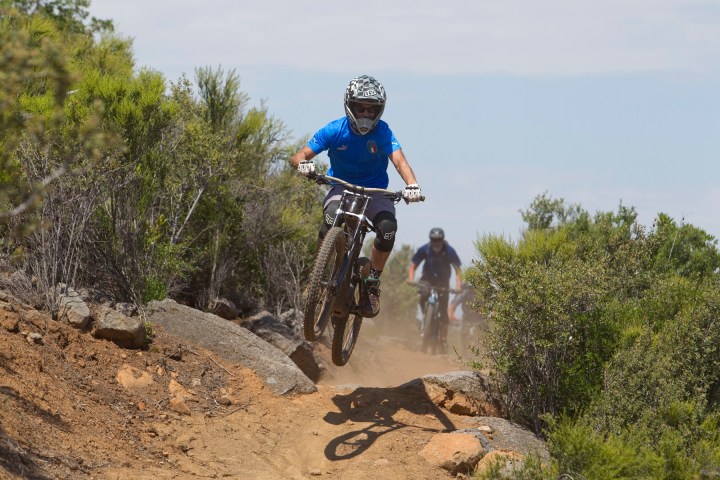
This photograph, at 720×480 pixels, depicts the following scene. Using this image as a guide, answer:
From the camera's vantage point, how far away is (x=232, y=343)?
367 inches

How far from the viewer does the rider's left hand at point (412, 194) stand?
8.14m

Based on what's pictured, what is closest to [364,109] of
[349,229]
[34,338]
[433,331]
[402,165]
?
[402,165]

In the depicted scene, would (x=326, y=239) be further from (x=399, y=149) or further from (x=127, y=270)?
(x=127, y=270)

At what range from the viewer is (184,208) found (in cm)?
1150

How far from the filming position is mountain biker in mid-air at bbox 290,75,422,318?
836 centimetres

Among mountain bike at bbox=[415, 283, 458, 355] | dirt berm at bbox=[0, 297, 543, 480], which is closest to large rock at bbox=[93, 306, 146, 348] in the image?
dirt berm at bbox=[0, 297, 543, 480]

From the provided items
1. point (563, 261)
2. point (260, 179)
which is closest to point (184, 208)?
point (260, 179)

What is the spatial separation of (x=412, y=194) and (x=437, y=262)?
29.1ft

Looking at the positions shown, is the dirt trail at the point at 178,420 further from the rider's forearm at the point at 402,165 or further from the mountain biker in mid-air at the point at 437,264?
the mountain biker in mid-air at the point at 437,264

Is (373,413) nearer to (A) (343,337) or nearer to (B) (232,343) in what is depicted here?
(A) (343,337)

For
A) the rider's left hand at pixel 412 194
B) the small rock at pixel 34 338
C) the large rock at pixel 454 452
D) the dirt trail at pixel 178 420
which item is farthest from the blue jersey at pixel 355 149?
the small rock at pixel 34 338

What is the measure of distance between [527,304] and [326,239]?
6.50 ft

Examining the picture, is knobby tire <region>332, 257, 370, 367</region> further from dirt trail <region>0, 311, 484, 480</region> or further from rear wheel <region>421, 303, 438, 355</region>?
rear wheel <region>421, 303, 438, 355</region>

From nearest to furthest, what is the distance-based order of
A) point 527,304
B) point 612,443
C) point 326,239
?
point 612,443 → point 326,239 → point 527,304
